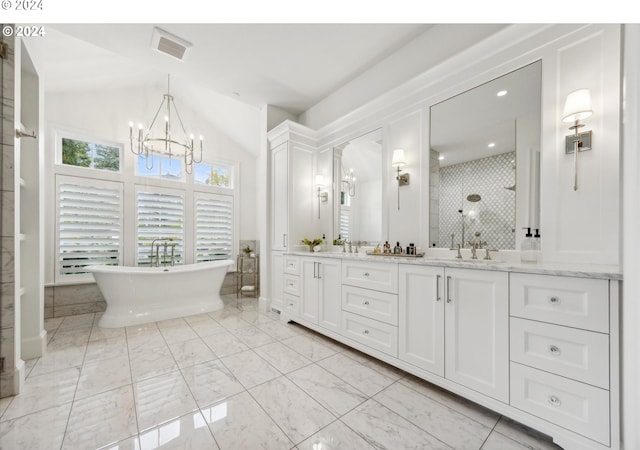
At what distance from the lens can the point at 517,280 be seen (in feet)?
4.66

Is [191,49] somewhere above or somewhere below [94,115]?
above

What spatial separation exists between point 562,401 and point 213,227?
503cm

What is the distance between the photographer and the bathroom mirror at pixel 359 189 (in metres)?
2.91

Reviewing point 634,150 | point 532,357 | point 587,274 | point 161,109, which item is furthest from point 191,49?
point 532,357

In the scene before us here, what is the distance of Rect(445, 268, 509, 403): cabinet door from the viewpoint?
146 centimetres

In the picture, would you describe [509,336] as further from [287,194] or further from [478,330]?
[287,194]

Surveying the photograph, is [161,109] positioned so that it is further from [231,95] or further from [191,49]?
[191,49]

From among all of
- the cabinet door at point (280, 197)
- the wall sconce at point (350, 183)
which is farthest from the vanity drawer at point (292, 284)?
the wall sconce at point (350, 183)

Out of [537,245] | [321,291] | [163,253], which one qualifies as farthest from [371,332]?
[163,253]

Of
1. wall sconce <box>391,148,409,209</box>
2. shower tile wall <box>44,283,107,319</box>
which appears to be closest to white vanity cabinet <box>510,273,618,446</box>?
wall sconce <box>391,148,409,209</box>

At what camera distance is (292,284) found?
323cm

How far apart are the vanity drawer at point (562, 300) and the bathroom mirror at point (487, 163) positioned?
2.12ft
